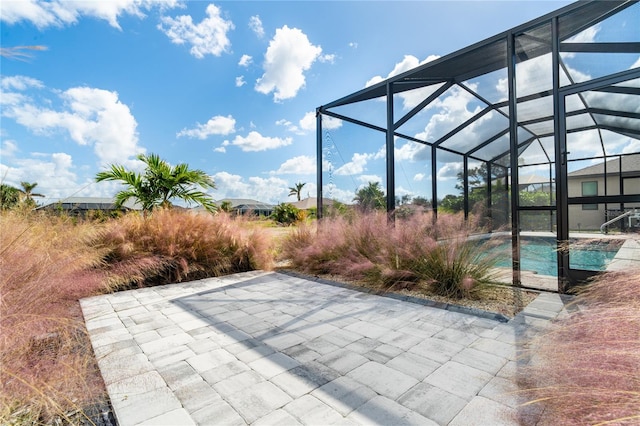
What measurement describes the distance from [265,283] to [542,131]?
7861 millimetres

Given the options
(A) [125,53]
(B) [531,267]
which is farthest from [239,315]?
(A) [125,53]

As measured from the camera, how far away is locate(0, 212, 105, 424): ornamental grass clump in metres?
1.24

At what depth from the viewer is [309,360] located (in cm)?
197

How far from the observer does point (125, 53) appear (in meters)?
6.22

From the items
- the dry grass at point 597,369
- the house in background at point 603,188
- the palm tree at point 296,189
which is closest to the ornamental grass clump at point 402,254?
the house in background at point 603,188

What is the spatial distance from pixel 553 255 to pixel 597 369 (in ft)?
10.6

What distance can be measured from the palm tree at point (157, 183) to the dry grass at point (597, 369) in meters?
5.68

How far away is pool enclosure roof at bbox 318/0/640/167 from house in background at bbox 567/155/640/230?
0.54 metres

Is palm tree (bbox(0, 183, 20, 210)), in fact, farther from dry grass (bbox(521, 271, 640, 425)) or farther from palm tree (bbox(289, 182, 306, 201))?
palm tree (bbox(289, 182, 306, 201))

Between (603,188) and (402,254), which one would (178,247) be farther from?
(603,188)

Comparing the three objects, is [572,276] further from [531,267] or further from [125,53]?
[125,53]

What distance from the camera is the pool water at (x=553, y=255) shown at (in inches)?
104

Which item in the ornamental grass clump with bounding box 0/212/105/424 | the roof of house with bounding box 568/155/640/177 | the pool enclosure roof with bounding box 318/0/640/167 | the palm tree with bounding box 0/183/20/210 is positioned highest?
the pool enclosure roof with bounding box 318/0/640/167

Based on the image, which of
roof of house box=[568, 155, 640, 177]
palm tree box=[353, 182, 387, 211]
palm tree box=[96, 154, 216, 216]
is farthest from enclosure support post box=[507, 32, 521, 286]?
palm tree box=[96, 154, 216, 216]
